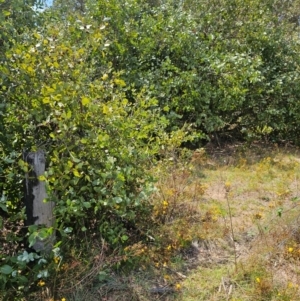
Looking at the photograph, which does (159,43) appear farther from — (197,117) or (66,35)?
(66,35)

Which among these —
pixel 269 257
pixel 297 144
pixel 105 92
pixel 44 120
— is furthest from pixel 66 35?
pixel 297 144

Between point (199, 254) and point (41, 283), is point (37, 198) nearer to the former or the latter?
point (41, 283)

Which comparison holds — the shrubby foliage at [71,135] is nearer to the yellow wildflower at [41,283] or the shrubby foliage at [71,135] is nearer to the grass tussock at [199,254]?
the yellow wildflower at [41,283]

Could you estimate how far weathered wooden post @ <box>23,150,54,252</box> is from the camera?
7.10 ft

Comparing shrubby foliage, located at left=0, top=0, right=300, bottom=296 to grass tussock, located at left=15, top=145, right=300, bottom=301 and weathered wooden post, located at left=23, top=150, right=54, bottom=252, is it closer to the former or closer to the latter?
weathered wooden post, located at left=23, top=150, right=54, bottom=252

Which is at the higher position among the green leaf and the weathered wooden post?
the weathered wooden post

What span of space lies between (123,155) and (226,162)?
290 centimetres

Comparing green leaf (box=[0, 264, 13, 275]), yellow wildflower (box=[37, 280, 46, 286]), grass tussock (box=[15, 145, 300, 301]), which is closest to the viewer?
green leaf (box=[0, 264, 13, 275])

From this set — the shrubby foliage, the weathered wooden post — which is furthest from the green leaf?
the weathered wooden post

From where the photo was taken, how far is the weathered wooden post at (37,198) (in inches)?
85.2

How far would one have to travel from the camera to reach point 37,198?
2.21 m

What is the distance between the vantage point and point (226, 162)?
5.08 metres

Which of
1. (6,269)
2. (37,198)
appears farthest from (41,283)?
(37,198)

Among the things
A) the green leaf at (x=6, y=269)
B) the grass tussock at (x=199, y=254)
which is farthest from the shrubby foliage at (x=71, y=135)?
the grass tussock at (x=199, y=254)
